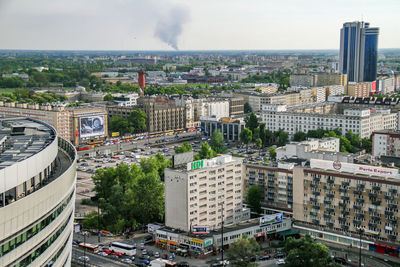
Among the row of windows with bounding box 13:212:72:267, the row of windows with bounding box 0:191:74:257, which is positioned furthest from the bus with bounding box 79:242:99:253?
the row of windows with bounding box 0:191:74:257

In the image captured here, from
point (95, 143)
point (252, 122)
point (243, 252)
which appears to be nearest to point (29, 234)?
point (243, 252)

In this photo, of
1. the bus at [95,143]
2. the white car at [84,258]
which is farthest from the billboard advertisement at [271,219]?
the bus at [95,143]

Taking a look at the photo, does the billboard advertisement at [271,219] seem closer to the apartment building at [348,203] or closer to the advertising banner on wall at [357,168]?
the apartment building at [348,203]

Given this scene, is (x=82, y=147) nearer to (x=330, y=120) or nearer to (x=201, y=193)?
(x=330, y=120)

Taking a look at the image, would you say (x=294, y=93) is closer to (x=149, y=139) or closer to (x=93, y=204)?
(x=149, y=139)

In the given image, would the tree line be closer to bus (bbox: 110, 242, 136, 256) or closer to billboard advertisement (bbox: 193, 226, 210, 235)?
bus (bbox: 110, 242, 136, 256)
